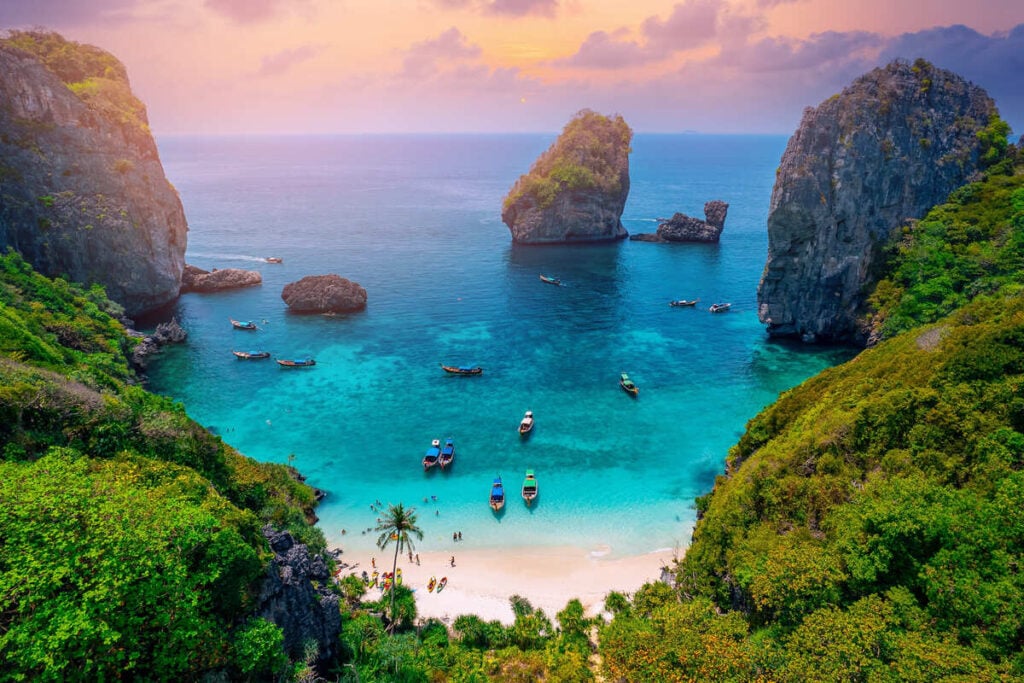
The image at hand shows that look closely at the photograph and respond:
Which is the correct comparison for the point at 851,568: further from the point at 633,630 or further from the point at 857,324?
the point at 857,324

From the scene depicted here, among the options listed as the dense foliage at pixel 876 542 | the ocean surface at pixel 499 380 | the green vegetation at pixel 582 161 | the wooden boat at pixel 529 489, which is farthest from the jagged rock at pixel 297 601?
the green vegetation at pixel 582 161

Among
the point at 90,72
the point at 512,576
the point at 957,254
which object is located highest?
the point at 90,72

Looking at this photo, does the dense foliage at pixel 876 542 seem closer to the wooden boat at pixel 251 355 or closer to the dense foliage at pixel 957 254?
the dense foliage at pixel 957 254

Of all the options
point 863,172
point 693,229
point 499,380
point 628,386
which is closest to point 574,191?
point 693,229

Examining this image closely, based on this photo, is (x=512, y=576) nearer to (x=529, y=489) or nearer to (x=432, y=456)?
(x=529, y=489)

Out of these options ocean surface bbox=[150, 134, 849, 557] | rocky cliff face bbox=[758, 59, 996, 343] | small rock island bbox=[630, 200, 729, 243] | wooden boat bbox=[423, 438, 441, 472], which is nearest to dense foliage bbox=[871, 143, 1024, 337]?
rocky cliff face bbox=[758, 59, 996, 343]
